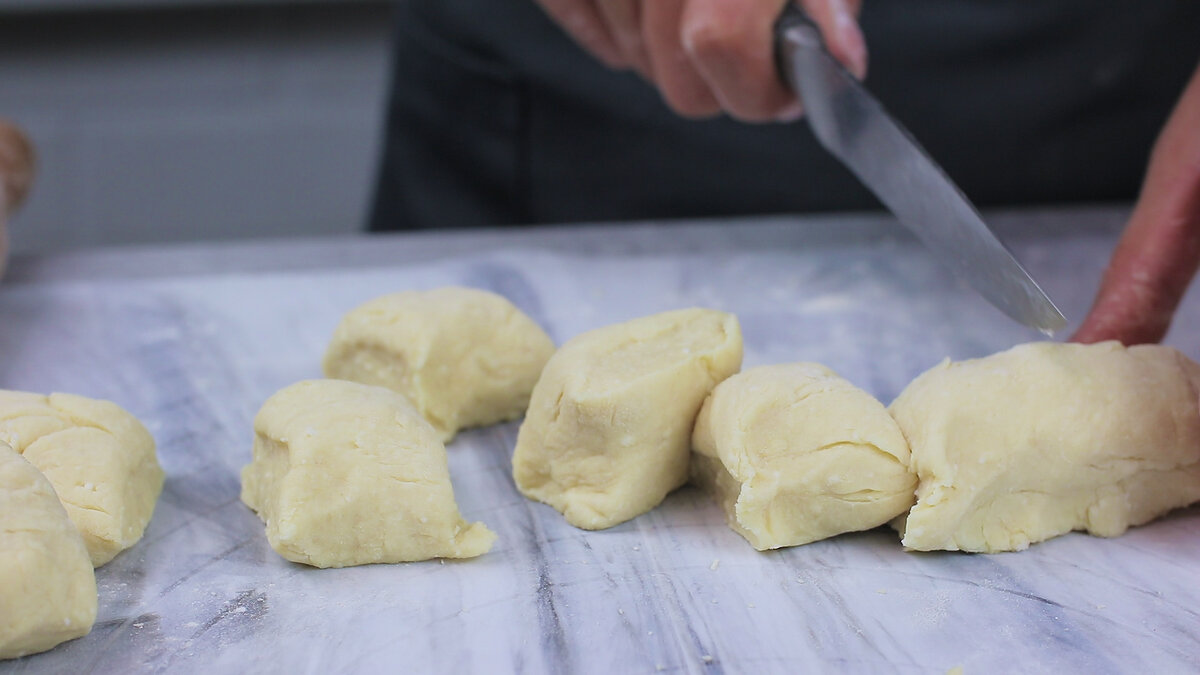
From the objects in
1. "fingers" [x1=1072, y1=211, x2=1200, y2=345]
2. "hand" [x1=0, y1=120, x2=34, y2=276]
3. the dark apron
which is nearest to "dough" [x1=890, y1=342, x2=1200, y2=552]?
"fingers" [x1=1072, y1=211, x2=1200, y2=345]

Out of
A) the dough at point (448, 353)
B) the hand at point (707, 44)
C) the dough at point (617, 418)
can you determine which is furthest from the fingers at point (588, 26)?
the dough at point (617, 418)

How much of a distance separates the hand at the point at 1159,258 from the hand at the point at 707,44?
0.45 meters

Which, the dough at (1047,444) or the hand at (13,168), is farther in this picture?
the hand at (13,168)

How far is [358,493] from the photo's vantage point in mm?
1209

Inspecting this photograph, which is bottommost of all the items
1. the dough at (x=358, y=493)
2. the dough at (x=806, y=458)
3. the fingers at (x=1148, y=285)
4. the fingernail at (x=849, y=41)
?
the dough at (x=358, y=493)

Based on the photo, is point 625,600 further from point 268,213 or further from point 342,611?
point 268,213

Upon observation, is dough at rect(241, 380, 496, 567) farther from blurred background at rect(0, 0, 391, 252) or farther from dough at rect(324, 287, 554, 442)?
blurred background at rect(0, 0, 391, 252)

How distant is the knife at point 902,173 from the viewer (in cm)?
139

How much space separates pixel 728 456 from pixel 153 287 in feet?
3.69

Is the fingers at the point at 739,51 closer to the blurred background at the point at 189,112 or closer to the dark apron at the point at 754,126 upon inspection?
the dark apron at the point at 754,126

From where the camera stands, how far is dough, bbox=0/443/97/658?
1027 millimetres

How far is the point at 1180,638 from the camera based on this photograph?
113 cm

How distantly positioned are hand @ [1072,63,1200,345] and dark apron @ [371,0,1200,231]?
31.1 inches

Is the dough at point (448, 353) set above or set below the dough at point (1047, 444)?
below
